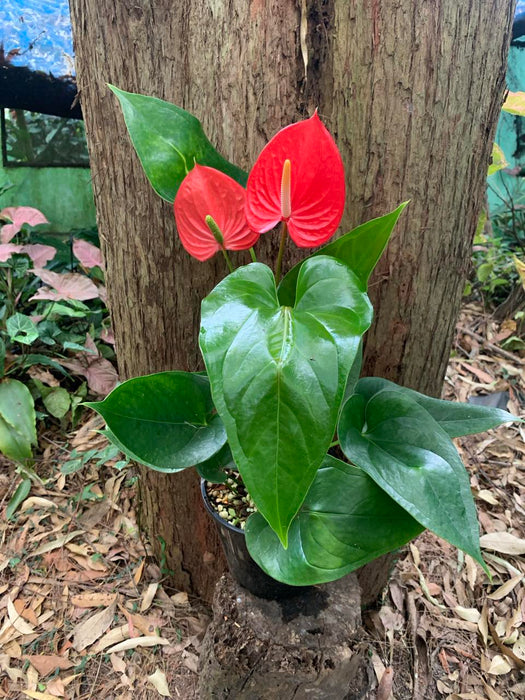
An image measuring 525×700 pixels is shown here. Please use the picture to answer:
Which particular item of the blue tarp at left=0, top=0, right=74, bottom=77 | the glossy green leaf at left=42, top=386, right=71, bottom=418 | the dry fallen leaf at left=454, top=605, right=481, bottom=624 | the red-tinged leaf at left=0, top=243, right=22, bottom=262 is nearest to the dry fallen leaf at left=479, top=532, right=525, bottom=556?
the dry fallen leaf at left=454, top=605, right=481, bottom=624

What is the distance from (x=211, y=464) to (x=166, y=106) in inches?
21.8

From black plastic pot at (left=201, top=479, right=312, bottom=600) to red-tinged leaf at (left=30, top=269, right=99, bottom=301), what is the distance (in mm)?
977

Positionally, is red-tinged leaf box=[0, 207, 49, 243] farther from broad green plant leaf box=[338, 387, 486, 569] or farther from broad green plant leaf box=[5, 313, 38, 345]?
broad green plant leaf box=[338, 387, 486, 569]

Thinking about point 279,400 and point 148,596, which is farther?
point 148,596

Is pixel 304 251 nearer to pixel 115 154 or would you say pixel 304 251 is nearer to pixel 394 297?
pixel 394 297

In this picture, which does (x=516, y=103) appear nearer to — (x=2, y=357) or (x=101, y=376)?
(x=101, y=376)

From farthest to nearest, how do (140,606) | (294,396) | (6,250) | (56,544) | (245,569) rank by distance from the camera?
1. (6,250)
2. (56,544)
3. (140,606)
4. (245,569)
5. (294,396)

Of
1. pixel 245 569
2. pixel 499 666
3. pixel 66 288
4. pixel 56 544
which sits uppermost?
pixel 66 288

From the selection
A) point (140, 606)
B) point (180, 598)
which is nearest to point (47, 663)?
point (140, 606)

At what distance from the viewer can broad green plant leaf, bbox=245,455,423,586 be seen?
2.30ft

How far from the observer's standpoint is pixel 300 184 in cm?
66

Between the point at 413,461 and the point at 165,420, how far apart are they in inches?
14.3

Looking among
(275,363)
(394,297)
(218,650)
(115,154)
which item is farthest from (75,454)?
(275,363)

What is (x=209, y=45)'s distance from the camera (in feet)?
2.65
